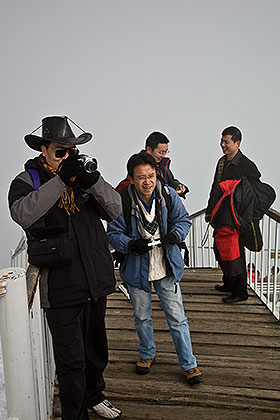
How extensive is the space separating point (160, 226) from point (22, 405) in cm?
120

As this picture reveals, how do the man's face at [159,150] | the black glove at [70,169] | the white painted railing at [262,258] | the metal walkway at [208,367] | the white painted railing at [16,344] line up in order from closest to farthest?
1. the white painted railing at [16,344]
2. the black glove at [70,169]
3. the metal walkway at [208,367]
4. the man's face at [159,150]
5. the white painted railing at [262,258]

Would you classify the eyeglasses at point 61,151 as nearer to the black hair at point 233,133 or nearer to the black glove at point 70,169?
the black glove at point 70,169

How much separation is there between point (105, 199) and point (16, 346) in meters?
0.70

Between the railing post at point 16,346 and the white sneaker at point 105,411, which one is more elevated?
the railing post at point 16,346

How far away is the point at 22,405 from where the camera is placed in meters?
1.34

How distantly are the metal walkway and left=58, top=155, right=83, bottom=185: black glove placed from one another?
125 centimetres

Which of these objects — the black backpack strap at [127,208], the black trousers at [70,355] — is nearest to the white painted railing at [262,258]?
the black backpack strap at [127,208]

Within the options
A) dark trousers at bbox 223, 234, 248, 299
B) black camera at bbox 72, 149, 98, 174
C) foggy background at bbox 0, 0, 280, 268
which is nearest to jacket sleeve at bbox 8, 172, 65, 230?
black camera at bbox 72, 149, 98, 174

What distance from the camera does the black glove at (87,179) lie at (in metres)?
1.66

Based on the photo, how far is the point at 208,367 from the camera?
2.56 metres

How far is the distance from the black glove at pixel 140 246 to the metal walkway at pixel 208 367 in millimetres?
766

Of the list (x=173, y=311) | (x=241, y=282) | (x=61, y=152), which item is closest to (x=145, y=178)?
(x=61, y=152)

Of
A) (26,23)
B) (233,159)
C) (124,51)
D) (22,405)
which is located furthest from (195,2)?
(22,405)

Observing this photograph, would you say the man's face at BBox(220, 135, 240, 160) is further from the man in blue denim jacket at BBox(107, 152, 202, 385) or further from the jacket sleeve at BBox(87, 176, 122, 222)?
the jacket sleeve at BBox(87, 176, 122, 222)
